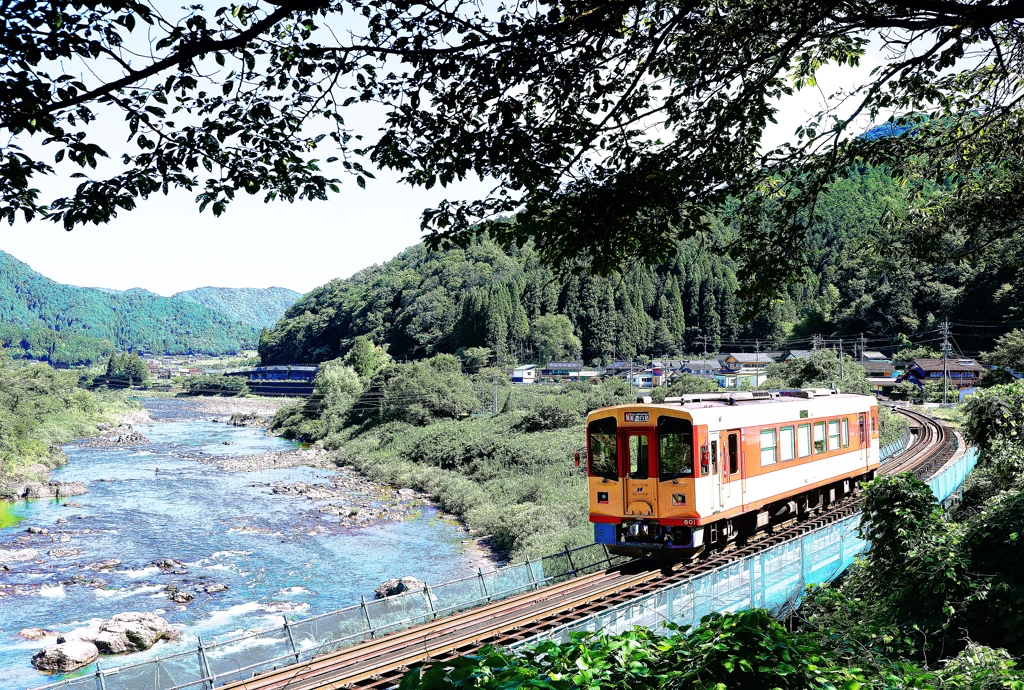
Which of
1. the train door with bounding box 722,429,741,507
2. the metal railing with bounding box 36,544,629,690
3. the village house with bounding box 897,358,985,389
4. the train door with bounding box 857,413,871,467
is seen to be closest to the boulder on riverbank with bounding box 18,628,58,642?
the metal railing with bounding box 36,544,629,690

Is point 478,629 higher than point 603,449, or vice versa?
point 603,449

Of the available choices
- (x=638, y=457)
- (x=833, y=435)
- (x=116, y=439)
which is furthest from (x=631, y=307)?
(x=638, y=457)

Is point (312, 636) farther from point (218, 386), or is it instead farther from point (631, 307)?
point (218, 386)

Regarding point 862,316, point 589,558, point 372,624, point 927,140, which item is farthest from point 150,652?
point 862,316

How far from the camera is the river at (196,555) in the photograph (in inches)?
811

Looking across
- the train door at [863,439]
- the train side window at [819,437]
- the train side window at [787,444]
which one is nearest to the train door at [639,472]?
the train side window at [787,444]

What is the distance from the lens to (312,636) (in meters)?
11.2

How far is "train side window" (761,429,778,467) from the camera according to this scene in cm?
1599

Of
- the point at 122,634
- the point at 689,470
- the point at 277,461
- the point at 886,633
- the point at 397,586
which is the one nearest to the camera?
the point at 886,633

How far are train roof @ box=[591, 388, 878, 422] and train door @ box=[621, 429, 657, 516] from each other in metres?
0.59

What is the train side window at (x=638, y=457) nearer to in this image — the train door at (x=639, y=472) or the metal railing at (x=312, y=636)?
the train door at (x=639, y=472)

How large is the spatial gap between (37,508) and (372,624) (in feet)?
96.2

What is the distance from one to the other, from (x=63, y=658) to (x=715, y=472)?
1441cm

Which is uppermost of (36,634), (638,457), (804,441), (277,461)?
(638,457)
